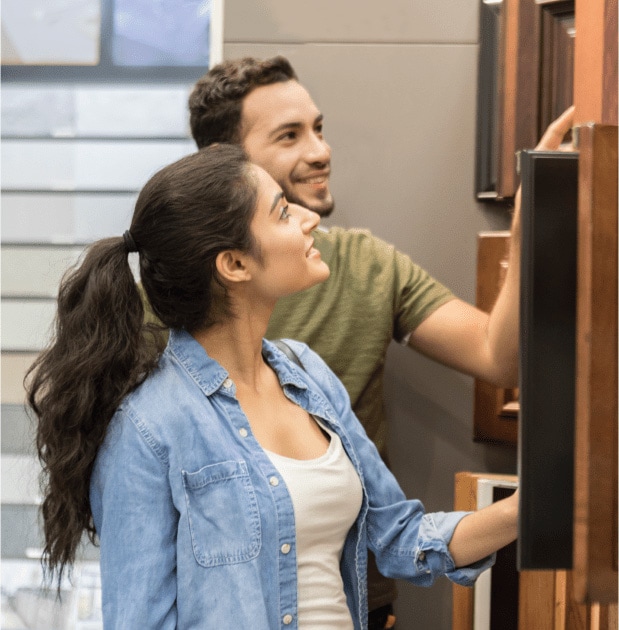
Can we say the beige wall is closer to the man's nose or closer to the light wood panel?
the man's nose

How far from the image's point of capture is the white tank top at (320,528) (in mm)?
1348

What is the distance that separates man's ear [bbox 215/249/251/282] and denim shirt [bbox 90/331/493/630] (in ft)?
0.42

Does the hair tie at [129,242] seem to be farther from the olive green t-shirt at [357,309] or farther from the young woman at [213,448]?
the olive green t-shirt at [357,309]

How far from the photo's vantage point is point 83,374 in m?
1.35

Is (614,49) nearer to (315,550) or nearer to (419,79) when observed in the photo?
(315,550)

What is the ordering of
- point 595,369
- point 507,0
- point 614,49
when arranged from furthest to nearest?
point 507,0, point 614,49, point 595,369

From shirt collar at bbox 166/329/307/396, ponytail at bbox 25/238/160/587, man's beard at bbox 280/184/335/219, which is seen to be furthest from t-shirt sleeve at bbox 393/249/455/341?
ponytail at bbox 25/238/160/587

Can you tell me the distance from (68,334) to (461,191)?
4.10 ft

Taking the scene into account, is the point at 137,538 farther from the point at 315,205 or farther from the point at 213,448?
the point at 315,205

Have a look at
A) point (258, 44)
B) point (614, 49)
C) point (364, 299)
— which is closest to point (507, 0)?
point (258, 44)

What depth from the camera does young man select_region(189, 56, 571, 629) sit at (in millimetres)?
1941

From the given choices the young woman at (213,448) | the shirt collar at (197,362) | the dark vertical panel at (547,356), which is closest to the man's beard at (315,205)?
the young woman at (213,448)

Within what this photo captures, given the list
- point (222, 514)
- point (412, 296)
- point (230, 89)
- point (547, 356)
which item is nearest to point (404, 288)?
point (412, 296)

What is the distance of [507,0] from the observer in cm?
212
